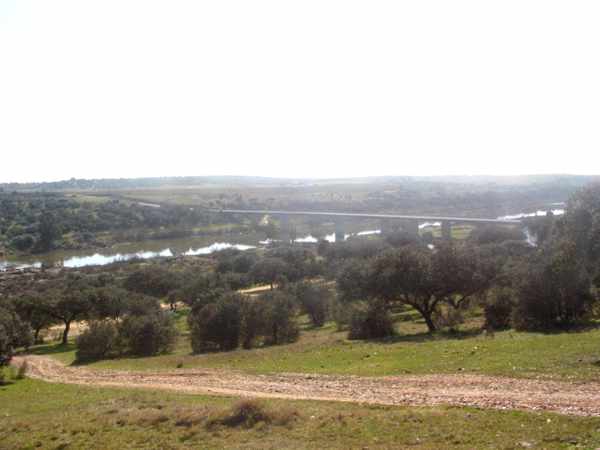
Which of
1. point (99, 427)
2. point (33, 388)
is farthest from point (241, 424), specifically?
point (33, 388)

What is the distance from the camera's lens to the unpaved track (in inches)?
507

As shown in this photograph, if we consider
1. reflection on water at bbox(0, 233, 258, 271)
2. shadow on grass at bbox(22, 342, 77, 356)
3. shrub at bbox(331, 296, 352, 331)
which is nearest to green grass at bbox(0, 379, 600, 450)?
shrub at bbox(331, 296, 352, 331)

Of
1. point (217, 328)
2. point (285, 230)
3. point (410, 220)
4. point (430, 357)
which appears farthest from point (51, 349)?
point (285, 230)

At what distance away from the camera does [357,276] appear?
128 feet

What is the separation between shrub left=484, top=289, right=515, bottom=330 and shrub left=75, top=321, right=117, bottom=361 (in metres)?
19.2

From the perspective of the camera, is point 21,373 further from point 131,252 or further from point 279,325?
point 131,252

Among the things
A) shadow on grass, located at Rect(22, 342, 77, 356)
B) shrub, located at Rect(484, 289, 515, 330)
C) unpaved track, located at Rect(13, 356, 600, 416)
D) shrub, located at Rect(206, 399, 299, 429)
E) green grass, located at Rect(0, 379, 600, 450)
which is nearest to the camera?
green grass, located at Rect(0, 379, 600, 450)

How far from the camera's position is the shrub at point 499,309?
27094 mm

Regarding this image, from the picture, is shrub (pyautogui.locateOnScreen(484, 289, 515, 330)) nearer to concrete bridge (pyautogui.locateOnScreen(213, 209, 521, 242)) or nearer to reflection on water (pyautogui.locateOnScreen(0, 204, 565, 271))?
concrete bridge (pyautogui.locateOnScreen(213, 209, 521, 242))

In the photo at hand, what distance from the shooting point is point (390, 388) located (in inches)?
612

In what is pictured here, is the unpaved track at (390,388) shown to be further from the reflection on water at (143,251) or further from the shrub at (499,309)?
the reflection on water at (143,251)

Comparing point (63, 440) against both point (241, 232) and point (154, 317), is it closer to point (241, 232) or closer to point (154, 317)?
point (154, 317)

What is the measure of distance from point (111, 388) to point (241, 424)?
859 centimetres

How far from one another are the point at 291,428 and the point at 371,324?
1606cm
